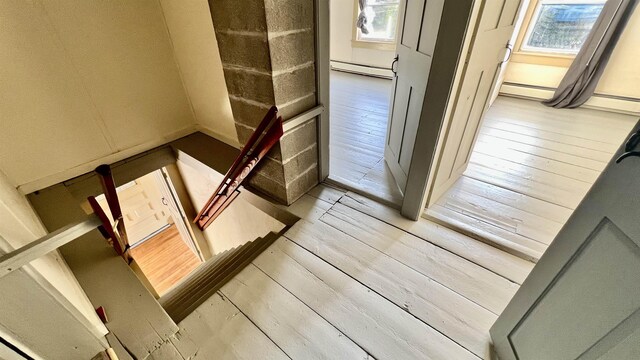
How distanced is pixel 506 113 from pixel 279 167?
10.6ft

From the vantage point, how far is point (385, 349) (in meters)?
1.19

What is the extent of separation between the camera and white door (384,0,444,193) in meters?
1.43

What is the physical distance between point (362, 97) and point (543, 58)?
2.48 meters

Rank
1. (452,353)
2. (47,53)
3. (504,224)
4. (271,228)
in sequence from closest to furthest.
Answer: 1. (452,353)
2. (504,224)
3. (47,53)
4. (271,228)

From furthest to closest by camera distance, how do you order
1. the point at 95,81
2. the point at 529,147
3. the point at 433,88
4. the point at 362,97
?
the point at 362,97
the point at 529,147
the point at 95,81
the point at 433,88

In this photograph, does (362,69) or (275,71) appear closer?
(275,71)

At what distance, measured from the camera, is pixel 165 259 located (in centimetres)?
456

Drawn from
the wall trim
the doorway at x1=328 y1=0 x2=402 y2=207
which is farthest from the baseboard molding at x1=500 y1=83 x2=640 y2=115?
the wall trim

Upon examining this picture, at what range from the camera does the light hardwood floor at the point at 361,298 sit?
1218mm

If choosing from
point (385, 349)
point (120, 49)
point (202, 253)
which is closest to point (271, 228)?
point (385, 349)

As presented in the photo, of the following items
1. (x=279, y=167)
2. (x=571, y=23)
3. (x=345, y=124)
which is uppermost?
(x=571, y=23)

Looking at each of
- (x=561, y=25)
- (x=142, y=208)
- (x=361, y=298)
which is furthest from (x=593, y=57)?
(x=142, y=208)

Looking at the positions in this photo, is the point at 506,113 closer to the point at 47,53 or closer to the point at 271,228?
the point at 271,228

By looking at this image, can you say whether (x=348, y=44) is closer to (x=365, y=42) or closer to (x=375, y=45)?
(x=365, y=42)
